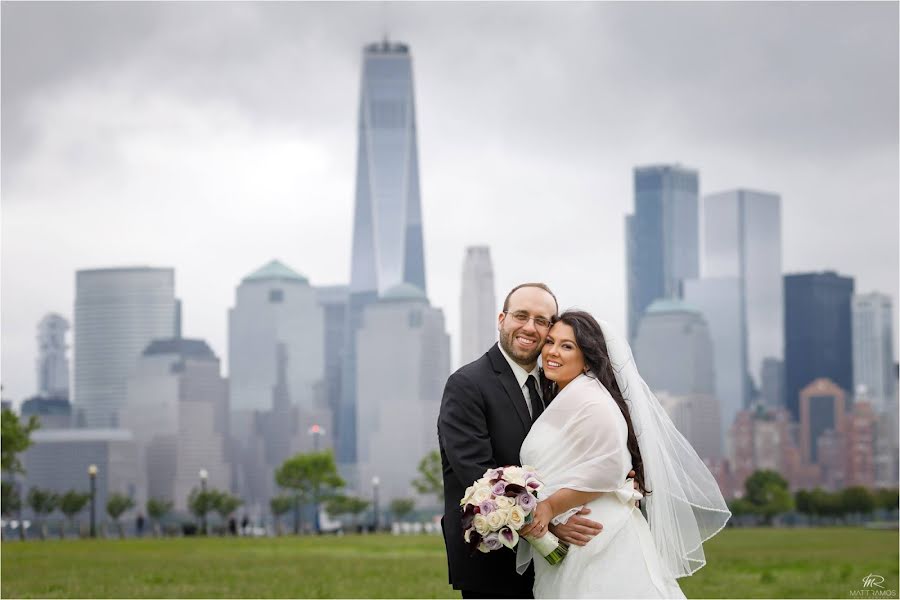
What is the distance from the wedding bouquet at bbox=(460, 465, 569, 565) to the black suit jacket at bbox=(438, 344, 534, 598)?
0.39m

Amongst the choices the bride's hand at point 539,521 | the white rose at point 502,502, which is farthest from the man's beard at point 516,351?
the white rose at point 502,502

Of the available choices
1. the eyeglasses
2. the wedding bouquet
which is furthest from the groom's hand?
the eyeglasses

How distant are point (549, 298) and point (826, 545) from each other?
36.3 metres

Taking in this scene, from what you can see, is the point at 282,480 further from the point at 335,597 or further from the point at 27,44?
the point at 27,44

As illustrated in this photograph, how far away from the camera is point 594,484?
8.88m

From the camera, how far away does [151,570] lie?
92.3 feet

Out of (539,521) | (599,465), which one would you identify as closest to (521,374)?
(599,465)

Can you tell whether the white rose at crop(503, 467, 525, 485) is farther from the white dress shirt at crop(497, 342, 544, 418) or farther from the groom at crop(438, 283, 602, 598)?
the white dress shirt at crop(497, 342, 544, 418)

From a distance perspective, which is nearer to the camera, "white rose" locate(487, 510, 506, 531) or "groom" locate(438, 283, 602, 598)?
"white rose" locate(487, 510, 506, 531)

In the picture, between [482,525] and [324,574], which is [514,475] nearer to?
[482,525]

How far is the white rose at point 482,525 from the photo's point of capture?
848 cm

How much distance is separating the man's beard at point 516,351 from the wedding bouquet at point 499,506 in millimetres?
893

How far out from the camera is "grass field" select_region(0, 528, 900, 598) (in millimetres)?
21672

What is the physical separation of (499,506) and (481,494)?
161mm
